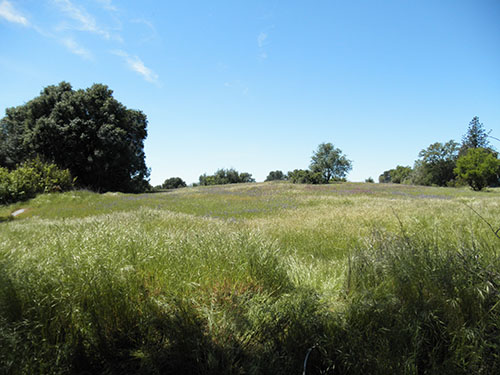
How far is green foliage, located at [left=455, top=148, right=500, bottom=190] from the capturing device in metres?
32.3

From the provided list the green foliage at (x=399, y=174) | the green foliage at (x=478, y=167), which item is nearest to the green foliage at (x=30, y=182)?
the green foliage at (x=478, y=167)

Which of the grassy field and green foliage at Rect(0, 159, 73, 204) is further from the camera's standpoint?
green foliage at Rect(0, 159, 73, 204)

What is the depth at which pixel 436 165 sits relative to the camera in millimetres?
65250

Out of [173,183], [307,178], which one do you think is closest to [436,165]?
[307,178]

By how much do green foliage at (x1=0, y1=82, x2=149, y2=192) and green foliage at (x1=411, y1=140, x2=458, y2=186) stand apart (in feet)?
225

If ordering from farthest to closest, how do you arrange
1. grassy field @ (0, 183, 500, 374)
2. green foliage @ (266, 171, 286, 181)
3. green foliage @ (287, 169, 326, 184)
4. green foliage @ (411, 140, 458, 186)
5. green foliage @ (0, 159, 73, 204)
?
green foliage @ (266, 171, 286, 181), green foliage @ (411, 140, 458, 186), green foliage @ (287, 169, 326, 184), green foliage @ (0, 159, 73, 204), grassy field @ (0, 183, 500, 374)

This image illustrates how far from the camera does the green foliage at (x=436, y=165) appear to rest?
6359 centimetres

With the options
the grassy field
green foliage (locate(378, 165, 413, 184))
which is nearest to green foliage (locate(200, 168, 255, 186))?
green foliage (locate(378, 165, 413, 184))

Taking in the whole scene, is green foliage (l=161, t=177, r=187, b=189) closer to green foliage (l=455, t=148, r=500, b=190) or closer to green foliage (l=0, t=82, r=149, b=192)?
green foliage (l=0, t=82, r=149, b=192)

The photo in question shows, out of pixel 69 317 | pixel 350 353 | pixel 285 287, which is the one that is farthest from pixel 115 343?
pixel 350 353

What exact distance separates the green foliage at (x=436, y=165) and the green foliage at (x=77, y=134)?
6868 centimetres

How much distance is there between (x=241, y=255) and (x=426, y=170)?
77.7 meters

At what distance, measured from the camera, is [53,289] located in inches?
86.9

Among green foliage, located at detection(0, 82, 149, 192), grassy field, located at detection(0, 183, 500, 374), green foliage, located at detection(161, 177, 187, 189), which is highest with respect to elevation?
green foliage, located at detection(0, 82, 149, 192)
